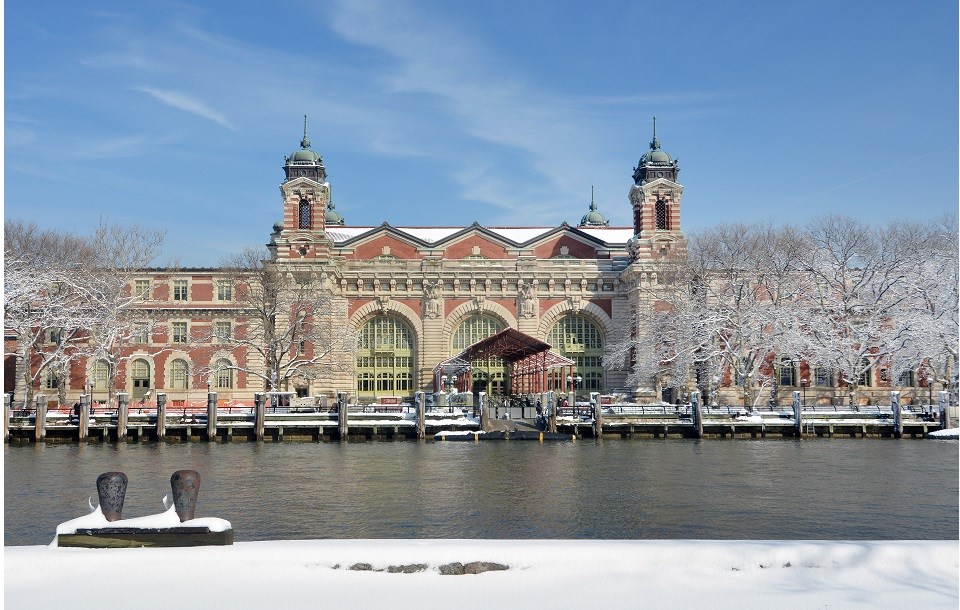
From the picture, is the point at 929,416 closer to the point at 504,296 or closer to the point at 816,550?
the point at 504,296

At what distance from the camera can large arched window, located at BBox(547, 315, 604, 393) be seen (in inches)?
2702

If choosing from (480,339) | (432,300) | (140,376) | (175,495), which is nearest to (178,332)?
(140,376)

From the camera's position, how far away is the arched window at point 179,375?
209 ft

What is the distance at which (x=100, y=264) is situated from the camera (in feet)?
179

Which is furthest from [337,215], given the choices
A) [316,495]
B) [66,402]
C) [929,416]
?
[316,495]

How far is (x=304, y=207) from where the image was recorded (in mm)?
69562

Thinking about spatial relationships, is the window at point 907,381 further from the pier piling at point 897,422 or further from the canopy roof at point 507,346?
the canopy roof at point 507,346

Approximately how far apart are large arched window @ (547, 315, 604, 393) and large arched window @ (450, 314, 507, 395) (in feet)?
15.6

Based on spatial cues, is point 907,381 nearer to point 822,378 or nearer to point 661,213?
point 822,378

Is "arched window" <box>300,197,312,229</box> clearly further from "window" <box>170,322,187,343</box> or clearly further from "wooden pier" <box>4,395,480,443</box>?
"wooden pier" <box>4,395,480,443</box>

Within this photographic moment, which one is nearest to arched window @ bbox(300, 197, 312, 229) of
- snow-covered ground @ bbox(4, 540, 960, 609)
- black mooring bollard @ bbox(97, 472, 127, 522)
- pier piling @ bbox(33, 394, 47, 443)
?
pier piling @ bbox(33, 394, 47, 443)

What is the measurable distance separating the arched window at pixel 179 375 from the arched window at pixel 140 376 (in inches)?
71.5

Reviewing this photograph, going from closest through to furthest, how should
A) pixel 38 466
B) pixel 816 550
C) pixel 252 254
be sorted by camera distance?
pixel 816 550 → pixel 38 466 → pixel 252 254

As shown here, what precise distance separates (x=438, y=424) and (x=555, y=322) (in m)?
28.1
